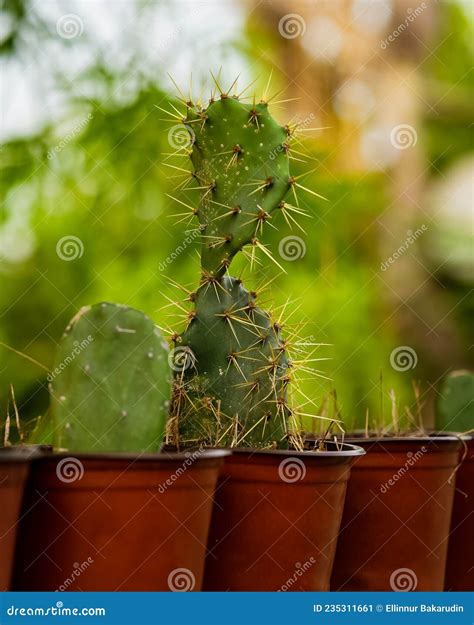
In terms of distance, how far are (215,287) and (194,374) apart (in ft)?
0.35

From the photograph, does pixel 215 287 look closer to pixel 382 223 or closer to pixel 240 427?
Result: pixel 240 427

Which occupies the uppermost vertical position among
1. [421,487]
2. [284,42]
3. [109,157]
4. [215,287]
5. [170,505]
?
[284,42]

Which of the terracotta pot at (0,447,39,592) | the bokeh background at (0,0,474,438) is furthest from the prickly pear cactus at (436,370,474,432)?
the terracotta pot at (0,447,39,592)

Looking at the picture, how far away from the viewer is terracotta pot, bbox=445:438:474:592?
4.00 ft

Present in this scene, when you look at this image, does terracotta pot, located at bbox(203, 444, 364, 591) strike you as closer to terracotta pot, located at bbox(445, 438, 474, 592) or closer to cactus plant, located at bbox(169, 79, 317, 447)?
cactus plant, located at bbox(169, 79, 317, 447)

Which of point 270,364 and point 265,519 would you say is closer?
point 265,519

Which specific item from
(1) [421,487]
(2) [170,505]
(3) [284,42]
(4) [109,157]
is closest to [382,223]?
(3) [284,42]

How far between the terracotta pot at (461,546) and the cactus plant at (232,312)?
1.13ft

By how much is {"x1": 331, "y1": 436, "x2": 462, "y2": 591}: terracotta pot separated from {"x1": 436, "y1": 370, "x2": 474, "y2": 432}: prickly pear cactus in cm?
24

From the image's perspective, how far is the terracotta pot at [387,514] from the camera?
1034 millimetres

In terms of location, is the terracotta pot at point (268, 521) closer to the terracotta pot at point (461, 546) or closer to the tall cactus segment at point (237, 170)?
the tall cactus segment at point (237, 170)

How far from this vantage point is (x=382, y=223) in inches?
141

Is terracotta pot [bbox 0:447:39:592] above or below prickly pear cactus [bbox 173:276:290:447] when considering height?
Result: below

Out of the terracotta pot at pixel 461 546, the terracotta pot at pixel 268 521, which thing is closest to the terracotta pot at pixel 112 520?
the terracotta pot at pixel 268 521
